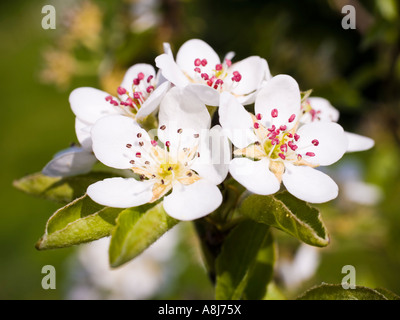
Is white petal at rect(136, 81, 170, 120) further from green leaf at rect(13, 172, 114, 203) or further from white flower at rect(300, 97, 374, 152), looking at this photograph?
white flower at rect(300, 97, 374, 152)

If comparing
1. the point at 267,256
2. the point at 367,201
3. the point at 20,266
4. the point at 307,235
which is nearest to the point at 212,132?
the point at 307,235

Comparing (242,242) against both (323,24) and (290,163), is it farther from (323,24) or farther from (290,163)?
(323,24)

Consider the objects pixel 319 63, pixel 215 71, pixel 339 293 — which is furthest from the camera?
pixel 319 63

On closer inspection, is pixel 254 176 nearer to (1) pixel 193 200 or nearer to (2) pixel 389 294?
(1) pixel 193 200

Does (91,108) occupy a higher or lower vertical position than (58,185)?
higher

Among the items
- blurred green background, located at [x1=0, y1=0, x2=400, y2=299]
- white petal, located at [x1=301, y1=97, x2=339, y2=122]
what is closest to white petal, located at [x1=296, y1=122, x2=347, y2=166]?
white petal, located at [x1=301, y1=97, x2=339, y2=122]

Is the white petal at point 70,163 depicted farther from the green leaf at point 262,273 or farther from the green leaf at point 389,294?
the green leaf at point 389,294

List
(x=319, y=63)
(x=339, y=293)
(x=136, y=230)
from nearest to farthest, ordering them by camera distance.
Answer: (x=136, y=230) → (x=339, y=293) → (x=319, y=63)

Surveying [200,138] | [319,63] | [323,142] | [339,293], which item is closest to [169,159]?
[200,138]
